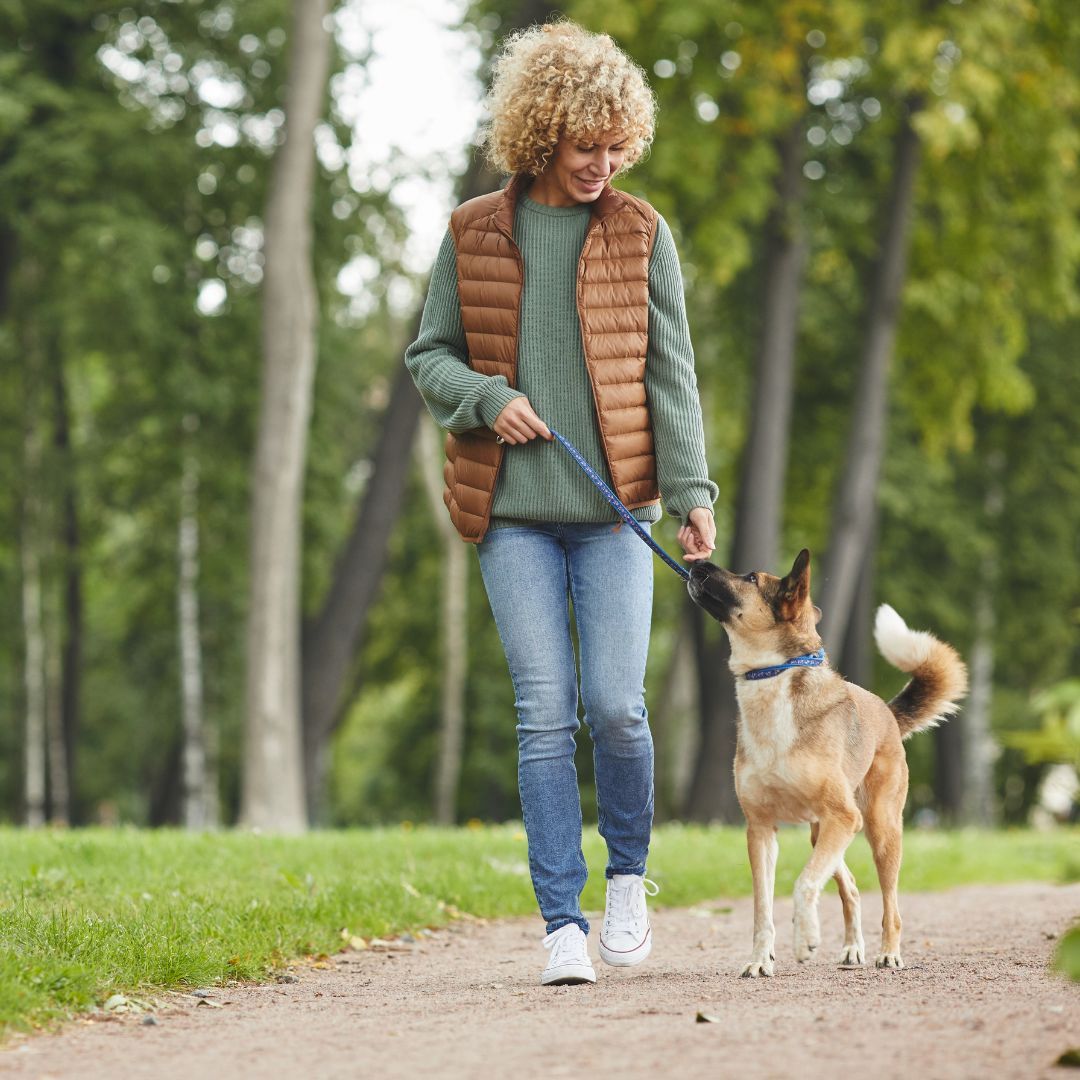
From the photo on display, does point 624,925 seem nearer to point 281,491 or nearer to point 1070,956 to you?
point 1070,956

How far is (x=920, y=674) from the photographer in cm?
629

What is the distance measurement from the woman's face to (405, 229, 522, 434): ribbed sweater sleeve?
1.44 feet

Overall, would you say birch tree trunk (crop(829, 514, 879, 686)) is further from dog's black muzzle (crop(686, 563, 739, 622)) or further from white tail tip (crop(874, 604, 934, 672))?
dog's black muzzle (crop(686, 563, 739, 622))

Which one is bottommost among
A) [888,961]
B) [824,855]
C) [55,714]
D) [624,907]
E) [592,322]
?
[55,714]

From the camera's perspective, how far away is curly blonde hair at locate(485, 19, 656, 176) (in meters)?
5.18

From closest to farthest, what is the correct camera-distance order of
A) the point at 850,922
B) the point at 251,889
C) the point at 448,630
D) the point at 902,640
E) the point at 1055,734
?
the point at 1055,734
the point at 850,922
the point at 902,640
the point at 251,889
the point at 448,630

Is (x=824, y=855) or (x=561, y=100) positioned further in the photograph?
(x=824, y=855)

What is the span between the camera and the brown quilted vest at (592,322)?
5309 mm

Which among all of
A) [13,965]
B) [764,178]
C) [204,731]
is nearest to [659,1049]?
[13,965]

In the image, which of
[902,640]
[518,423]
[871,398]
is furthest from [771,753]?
[871,398]

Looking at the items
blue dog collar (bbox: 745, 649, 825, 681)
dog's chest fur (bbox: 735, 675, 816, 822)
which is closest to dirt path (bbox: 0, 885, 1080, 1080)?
dog's chest fur (bbox: 735, 675, 816, 822)

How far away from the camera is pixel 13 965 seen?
4707 millimetres

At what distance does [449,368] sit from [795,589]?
4.67 ft

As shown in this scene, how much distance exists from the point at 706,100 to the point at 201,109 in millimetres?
5441
